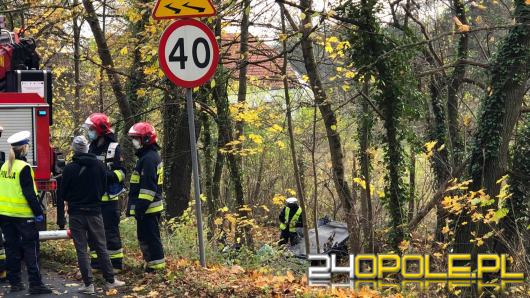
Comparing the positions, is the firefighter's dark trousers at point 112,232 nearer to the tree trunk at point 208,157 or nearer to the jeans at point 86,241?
the jeans at point 86,241

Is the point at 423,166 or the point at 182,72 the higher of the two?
the point at 182,72

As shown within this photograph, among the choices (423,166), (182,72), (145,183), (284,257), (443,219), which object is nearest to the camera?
(182,72)

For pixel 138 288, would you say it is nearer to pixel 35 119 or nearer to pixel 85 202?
pixel 85 202

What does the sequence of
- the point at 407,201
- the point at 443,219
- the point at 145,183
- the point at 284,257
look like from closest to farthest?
the point at 145,183 < the point at 284,257 < the point at 443,219 < the point at 407,201

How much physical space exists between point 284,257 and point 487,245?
4423mm

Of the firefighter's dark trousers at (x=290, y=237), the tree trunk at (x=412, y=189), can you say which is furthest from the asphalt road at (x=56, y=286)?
the firefighter's dark trousers at (x=290, y=237)

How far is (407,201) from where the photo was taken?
1419 centimetres

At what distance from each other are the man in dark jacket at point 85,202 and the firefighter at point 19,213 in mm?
395

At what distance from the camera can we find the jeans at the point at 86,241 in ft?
25.3

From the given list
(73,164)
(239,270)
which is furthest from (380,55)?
(73,164)

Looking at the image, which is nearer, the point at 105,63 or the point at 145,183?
the point at 145,183

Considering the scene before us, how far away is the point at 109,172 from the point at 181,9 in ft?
7.59

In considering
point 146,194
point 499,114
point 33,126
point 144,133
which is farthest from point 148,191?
point 499,114

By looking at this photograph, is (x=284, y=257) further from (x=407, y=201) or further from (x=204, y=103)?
(x=204, y=103)
